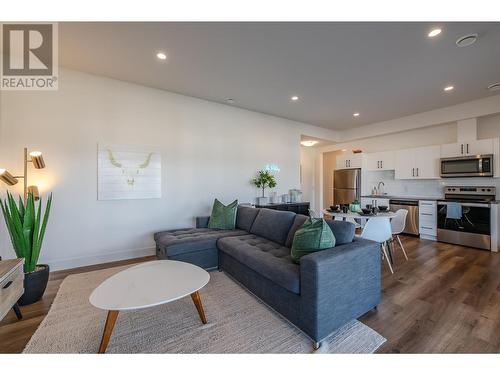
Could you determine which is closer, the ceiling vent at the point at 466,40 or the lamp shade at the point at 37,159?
the ceiling vent at the point at 466,40

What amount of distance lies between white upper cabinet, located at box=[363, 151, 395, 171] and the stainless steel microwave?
1.10m

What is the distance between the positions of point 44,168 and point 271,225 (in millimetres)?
3235

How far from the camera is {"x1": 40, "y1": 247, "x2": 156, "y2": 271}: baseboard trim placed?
3060mm

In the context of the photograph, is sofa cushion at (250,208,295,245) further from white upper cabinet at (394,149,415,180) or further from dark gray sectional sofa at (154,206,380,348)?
white upper cabinet at (394,149,415,180)

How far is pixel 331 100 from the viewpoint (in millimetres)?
4266

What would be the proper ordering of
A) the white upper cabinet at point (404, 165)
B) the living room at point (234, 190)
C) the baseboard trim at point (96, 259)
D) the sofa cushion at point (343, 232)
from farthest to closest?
1. the white upper cabinet at point (404, 165)
2. the baseboard trim at point (96, 259)
3. the sofa cushion at point (343, 232)
4. the living room at point (234, 190)

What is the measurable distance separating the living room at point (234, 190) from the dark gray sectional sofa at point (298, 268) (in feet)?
0.06

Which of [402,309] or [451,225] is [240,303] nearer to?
[402,309]

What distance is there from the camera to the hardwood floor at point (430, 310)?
5.41ft

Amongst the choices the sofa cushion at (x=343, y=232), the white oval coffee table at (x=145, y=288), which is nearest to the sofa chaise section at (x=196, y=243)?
the white oval coffee table at (x=145, y=288)

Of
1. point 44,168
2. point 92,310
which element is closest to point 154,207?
point 44,168

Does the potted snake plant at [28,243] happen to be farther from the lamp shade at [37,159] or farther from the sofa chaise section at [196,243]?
the sofa chaise section at [196,243]

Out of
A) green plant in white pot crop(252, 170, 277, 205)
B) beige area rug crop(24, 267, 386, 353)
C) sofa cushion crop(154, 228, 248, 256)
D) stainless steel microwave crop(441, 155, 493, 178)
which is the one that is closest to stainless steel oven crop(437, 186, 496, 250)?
stainless steel microwave crop(441, 155, 493, 178)

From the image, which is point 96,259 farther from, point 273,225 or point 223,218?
point 273,225
